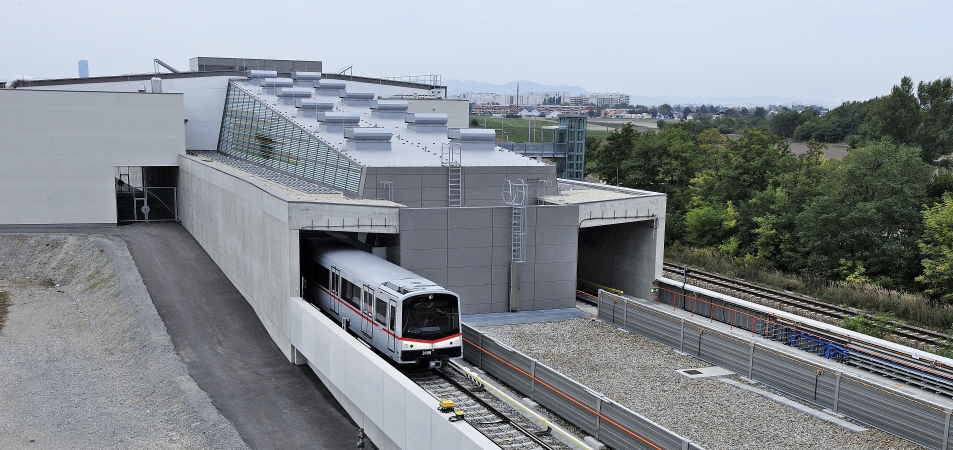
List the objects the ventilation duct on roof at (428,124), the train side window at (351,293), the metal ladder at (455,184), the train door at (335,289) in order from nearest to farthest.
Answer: the train side window at (351,293) → the train door at (335,289) → the metal ladder at (455,184) → the ventilation duct on roof at (428,124)

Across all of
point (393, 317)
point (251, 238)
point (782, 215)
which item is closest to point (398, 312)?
point (393, 317)

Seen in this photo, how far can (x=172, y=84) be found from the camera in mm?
54156

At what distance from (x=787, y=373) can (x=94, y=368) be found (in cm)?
2132

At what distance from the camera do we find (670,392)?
69.4 feet

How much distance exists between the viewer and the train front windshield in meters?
20.7

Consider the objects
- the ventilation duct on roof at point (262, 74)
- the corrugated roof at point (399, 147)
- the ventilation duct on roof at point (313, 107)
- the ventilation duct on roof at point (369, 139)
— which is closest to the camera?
the corrugated roof at point (399, 147)

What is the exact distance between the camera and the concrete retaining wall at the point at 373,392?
16.3 meters

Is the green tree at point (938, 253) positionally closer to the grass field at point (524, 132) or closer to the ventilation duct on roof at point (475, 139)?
the ventilation duct on roof at point (475, 139)

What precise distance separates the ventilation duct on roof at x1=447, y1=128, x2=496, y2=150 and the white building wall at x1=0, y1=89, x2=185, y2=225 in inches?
816

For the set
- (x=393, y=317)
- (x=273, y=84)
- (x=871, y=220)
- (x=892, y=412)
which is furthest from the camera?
(x=273, y=84)

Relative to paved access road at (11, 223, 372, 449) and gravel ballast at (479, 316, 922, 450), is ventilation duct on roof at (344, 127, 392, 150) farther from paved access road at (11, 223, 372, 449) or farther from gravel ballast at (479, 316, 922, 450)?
gravel ballast at (479, 316, 922, 450)

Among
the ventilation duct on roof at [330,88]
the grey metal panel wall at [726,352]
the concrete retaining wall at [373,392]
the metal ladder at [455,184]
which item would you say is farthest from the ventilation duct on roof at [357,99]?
the grey metal panel wall at [726,352]

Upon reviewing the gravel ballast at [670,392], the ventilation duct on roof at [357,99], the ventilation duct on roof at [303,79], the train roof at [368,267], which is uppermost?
the ventilation duct on roof at [303,79]

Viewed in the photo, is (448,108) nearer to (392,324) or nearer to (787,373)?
(392,324)
